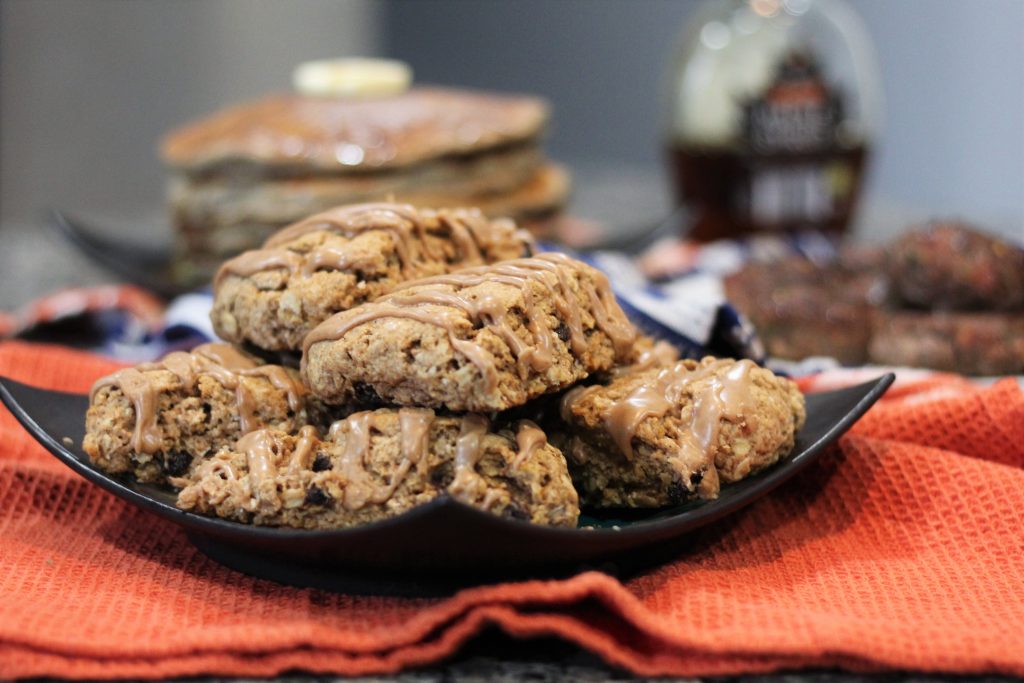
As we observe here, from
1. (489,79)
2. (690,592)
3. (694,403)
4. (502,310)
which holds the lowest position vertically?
(489,79)

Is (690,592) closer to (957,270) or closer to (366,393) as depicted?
(366,393)

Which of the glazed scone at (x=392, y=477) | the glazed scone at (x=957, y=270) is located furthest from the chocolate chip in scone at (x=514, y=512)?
the glazed scone at (x=957, y=270)

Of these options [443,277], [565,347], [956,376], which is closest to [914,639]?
[565,347]

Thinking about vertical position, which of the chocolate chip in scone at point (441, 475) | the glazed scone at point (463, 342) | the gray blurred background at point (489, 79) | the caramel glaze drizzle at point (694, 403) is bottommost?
the gray blurred background at point (489, 79)

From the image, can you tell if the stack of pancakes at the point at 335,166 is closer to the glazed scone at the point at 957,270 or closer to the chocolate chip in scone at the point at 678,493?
the glazed scone at the point at 957,270

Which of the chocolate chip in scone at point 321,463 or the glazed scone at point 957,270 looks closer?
the chocolate chip in scone at point 321,463

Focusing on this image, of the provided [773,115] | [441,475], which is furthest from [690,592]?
[773,115]
